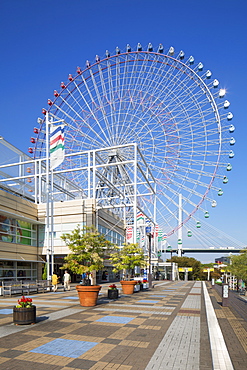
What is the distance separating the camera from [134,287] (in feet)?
77.1

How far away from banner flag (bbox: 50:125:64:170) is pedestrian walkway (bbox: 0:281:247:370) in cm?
1745

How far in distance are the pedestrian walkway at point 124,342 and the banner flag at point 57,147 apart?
17.4 meters

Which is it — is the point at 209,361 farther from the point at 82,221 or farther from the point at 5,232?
the point at 82,221

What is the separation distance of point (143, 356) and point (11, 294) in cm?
1575

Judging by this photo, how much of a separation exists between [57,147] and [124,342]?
22.3 meters

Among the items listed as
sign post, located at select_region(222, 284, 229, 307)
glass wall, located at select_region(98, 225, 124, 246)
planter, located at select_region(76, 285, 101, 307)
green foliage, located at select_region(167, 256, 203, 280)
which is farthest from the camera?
green foliage, located at select_region(167, 256, 203, 280)

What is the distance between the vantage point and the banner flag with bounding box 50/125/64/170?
95.0ft

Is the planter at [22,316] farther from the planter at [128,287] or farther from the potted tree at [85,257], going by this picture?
the planter at [128,287]

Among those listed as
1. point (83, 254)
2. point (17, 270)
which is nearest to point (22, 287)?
point (83, 254)

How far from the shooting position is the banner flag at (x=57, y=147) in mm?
28953

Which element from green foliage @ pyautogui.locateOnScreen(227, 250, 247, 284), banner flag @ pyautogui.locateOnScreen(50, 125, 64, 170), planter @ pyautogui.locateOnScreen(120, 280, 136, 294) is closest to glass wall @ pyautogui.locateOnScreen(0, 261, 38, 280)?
banner flag @ pyautogui.locateOnScreen(50, 125, 64, 170)

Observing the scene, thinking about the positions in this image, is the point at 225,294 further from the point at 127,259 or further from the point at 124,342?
the point at 124,342

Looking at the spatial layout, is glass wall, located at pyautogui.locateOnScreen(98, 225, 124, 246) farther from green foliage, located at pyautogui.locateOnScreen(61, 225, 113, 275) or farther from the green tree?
green foliage, located at pyautogui.locateOnScreen(61, 225, 113, 275)

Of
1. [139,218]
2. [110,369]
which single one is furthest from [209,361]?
→ [139,218]
